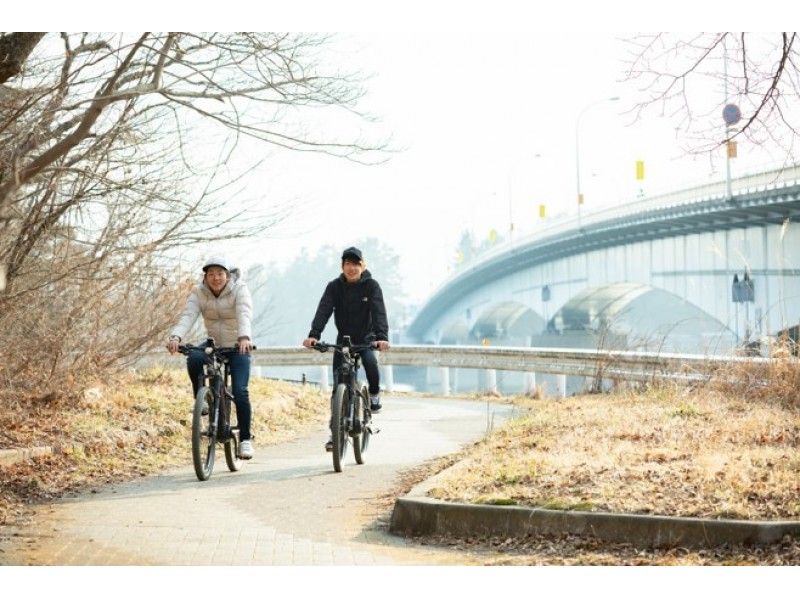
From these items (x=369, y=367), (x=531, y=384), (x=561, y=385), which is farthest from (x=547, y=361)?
(x=369, y=367)

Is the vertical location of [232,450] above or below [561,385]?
below

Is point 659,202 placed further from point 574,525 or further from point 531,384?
point 574,525

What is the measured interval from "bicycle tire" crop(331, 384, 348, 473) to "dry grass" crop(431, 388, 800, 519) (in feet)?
3.67

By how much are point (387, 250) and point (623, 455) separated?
204ft

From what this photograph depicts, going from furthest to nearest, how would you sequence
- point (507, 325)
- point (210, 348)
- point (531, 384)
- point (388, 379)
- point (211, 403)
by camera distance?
1. point (507, 325)
2. point (388, 379)
3. point (531, 384)
4. point (211, 403)
5. point (210, 348)

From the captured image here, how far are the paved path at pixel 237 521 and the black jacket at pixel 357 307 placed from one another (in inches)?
47.0

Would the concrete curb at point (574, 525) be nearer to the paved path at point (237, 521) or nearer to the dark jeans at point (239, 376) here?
the paved path at point (237, 521)

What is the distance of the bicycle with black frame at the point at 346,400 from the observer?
10188mm

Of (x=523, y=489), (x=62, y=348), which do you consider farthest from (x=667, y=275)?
(x=523, y=489)

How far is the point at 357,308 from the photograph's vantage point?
10.6 metres

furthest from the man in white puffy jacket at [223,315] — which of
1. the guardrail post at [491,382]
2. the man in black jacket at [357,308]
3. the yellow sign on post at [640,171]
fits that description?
the yellow sign on post at [640,171]

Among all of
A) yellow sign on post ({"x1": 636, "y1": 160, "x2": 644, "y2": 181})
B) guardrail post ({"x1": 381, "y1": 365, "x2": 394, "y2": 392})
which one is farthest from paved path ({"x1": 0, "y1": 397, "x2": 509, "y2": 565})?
yellow sign on post ({"x1": 636, "y1": 160, "x2": 644, "y2": 181})

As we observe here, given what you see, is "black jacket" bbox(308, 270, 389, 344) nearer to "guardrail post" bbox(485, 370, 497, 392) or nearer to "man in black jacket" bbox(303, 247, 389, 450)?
"man in black jacket" bbox(303, 247, 389, 450)

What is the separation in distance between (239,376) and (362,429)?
1336mm
